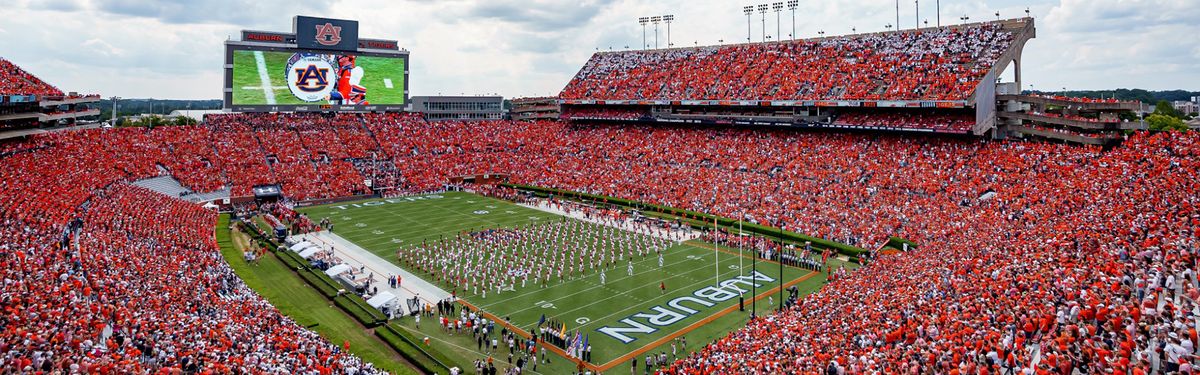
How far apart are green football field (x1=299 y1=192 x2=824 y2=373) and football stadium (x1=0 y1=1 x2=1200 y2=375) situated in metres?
0.15

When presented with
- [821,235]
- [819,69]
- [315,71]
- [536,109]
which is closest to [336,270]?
[821,235]

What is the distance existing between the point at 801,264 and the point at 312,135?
40.8m

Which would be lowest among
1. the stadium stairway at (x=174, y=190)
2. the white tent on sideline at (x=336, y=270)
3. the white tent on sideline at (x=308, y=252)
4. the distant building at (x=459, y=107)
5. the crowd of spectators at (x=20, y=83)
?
the white tent on sideline at (x=336, y=270)

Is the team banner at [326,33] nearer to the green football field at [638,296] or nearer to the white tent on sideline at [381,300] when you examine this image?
the green football field at [638,296]

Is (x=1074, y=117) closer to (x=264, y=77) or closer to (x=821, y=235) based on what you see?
(x=821, y=235)

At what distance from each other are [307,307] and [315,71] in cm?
3679

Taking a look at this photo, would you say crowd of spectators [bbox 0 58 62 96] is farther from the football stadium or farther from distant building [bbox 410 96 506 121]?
distant building [bbox 410 96 506 121]

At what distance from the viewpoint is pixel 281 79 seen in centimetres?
5431

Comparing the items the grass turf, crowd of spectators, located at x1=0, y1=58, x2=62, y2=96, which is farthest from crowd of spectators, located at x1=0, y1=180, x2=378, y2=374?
crowd of spectators, located at x1=0, y1=58, x2=62, y2=96

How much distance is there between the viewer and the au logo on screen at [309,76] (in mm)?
54781

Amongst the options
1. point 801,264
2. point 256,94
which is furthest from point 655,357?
point 256,94

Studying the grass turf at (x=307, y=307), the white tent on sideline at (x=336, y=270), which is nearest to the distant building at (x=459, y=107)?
the grass turf at (x=307, y=307)

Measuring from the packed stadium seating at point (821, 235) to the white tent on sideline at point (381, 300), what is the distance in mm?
3185

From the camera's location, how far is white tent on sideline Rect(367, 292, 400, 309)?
2253 centimetres
